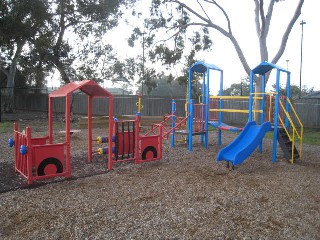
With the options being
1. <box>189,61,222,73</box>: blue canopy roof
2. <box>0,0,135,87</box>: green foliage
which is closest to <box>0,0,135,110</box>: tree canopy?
<box>0,0,135,87</box>: green foliage

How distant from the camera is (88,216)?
165 inches

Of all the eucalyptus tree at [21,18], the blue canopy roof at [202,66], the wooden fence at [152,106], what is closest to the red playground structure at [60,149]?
the blue canopy roof at [202,66]

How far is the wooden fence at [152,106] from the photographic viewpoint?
1783cm

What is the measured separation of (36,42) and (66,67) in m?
3.33

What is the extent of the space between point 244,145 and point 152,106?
1498cm

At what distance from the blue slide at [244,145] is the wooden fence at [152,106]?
11.3m

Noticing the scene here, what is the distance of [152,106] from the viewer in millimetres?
22297

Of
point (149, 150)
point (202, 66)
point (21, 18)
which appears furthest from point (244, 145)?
point (21, 18)

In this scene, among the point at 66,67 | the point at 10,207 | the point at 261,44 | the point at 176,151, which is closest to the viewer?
the point at 10,207

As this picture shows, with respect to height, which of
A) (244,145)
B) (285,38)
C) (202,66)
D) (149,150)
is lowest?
(149,150)

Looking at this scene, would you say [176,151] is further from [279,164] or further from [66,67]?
Result: [66,67]

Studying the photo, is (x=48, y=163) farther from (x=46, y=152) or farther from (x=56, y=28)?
(x=56, y=28)

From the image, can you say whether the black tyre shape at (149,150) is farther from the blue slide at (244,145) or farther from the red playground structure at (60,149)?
the blue slide at (244,145)

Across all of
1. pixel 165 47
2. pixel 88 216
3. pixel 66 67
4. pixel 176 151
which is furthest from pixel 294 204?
pixel 66 67
